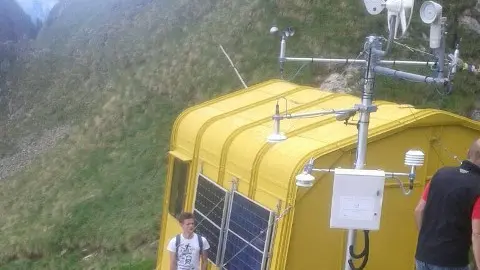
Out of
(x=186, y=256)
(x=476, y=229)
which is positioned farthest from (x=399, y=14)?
(x=186, y=256)

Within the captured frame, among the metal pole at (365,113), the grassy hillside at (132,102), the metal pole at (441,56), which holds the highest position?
the metal pole at (441,56)

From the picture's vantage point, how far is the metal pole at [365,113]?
231 inches

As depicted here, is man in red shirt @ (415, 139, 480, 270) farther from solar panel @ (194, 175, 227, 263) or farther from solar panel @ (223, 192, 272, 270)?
solar panel @ (194, 175, 227, 263)

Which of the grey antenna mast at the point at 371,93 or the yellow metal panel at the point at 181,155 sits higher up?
the grey antenna mast at the point at 371,93

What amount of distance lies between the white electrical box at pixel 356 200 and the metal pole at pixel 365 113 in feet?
0.70

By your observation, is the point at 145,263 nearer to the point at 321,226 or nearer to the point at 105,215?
the point at 105,215

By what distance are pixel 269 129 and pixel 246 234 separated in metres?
1.43

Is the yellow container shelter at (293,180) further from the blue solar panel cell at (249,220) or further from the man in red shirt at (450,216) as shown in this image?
the man in red shirt at (450,216)

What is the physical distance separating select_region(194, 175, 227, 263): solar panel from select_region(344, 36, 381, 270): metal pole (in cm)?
232

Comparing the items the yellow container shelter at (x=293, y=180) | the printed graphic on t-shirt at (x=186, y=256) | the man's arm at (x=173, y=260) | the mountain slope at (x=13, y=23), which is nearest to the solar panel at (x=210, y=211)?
the yellow container shelter at (x=293, y=180)

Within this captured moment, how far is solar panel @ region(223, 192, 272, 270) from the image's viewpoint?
7.00 m

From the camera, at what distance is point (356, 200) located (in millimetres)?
5691

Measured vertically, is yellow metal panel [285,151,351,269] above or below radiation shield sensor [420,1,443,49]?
below

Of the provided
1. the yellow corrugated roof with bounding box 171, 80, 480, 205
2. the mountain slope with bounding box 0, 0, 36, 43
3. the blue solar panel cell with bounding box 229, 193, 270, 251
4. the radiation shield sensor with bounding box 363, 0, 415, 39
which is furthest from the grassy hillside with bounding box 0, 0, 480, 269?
the mountain slope with bounding box 0, 0, 36, 43
